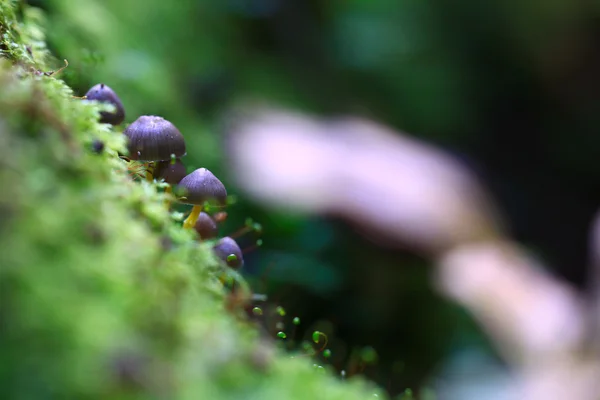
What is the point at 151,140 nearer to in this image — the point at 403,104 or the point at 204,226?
the point at 204,226

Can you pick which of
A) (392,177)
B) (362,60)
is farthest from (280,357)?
(362,60)

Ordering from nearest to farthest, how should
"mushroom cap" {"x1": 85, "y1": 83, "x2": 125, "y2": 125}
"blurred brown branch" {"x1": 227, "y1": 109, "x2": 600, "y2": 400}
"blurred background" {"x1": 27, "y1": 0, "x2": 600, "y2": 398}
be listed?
"mushroom cap" {"x1": 85, "y1": 83, "x2": 125, "y2": 125} < "blurred brown branch" {"x1": 227, "y1": 109, "x2": 600, "y2": 400} < "blurred background" {"x1": 27, "y1": 0, "x2": 600, "y2": 398}

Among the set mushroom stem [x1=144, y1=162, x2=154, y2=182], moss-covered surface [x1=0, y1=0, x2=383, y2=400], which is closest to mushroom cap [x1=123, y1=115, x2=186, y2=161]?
mushroom stem [x1=144, y1=162, x2=154, y2=182]

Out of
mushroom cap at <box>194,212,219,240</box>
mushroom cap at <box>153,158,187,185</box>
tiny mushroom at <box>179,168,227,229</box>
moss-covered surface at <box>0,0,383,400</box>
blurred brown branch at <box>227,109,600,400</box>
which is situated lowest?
blurred brown branch at <box>227,109,600,400</box>

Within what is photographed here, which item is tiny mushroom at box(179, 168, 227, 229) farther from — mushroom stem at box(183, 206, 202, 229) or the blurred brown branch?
the blurred brown branch

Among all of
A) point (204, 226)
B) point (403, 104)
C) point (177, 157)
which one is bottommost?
point (403, 104)

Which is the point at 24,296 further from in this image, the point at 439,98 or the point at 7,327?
the point at 439,98

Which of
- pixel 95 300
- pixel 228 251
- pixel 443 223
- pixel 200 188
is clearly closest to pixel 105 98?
pixel 200 188
